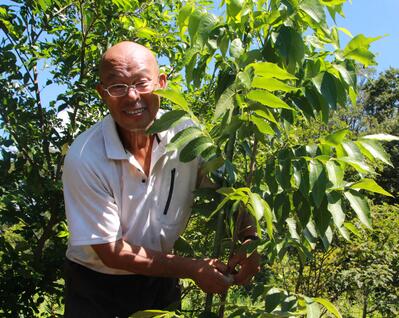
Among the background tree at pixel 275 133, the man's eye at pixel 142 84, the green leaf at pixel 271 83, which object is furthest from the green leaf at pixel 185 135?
the man's eye at pixel 142 84

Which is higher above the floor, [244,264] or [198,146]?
[198,146]

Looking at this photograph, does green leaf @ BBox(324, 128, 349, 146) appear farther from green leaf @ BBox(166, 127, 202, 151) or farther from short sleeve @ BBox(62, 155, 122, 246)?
short sleeve @ BBox(62, 155, 122, 246)

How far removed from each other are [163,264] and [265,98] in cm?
78

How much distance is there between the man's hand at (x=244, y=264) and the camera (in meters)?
1.96

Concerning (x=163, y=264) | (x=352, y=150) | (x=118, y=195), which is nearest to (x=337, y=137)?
(x=352, y=150)

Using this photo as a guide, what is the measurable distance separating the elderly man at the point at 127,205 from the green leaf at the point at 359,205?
20.8 inches

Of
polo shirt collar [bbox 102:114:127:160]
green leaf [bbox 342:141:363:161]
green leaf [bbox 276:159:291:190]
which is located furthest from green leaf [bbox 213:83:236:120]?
polo shirt collar [bbox 102:114:127:160]

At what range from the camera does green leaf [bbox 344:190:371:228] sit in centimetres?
158

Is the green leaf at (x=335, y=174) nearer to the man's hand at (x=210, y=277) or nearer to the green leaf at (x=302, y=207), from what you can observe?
the green leaf at (x=302, y=207)

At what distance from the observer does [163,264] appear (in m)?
1.95

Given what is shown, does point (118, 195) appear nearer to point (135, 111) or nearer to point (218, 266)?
point (135, 111)

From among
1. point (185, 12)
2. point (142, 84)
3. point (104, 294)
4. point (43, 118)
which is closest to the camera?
point (185, 12)

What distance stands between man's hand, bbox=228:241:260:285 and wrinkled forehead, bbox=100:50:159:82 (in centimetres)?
78

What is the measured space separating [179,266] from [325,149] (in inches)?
27.4
